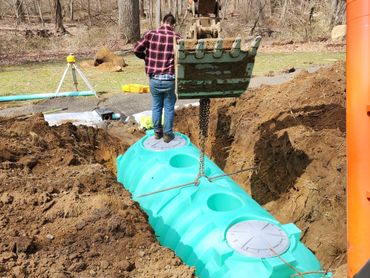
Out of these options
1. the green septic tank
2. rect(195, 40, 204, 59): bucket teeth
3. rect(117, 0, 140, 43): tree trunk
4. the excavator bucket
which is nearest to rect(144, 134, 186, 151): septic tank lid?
the green septic tank

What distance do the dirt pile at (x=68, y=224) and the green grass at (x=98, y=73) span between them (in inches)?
277

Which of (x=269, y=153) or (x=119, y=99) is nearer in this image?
(x=269, y=153)

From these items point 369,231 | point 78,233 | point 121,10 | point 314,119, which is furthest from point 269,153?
point 121,10

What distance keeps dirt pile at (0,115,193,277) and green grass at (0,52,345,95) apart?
7.03 metres

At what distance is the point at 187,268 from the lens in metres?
3.79

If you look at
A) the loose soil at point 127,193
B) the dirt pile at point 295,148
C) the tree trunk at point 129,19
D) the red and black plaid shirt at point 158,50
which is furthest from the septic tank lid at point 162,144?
the tree trunk at point 129,19

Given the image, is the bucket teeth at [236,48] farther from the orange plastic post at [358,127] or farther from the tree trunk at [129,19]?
the tree trunk at [129,19]

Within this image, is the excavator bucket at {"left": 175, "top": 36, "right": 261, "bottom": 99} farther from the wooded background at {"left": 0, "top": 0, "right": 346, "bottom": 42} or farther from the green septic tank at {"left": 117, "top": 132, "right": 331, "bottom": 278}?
the wooded background at {"left": 0, "top": 0, "right": 346, "bottom": 42}

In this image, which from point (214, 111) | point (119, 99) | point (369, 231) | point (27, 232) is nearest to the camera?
point (369, 231)

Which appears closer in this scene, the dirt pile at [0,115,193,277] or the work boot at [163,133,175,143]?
the dirt pile at [0,115,193,277]

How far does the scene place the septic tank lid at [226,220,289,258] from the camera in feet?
13.9

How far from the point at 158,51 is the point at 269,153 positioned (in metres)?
2.50

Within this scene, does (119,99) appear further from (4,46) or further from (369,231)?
(4,46)

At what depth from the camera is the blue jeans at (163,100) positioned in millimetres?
6344
